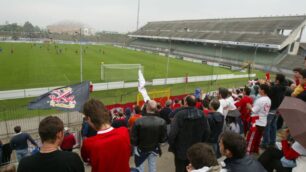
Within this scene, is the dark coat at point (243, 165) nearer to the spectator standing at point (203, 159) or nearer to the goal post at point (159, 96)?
the spectator standing at point (203, 159)

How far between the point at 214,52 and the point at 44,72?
4053 cm

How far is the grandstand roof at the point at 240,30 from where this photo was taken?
47.7m

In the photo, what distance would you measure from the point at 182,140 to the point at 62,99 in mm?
5861

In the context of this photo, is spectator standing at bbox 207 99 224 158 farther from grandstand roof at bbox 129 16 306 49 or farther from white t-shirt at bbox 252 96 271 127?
grandstand roof at bbox 129 16 306 49

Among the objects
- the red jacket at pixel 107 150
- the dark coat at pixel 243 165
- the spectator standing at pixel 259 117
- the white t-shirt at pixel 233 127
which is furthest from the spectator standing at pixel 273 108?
the red jacket at pixel 107 150

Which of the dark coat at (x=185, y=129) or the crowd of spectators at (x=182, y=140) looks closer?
the crowd of spectators at (x=182, y=140)

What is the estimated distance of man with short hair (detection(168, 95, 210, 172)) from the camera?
13.9 feet

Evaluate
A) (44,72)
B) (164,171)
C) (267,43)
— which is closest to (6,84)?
(44,72)

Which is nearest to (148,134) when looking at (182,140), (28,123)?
(182,140)

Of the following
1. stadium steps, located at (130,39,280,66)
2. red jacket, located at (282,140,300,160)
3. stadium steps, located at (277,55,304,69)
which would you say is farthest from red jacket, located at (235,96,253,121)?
stadium steps, located at (130,39,280,66)

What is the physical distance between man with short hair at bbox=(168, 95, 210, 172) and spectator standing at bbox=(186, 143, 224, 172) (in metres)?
1.58

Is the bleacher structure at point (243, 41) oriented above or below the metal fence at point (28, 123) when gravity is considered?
above

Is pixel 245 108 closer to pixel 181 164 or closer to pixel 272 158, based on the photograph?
pixel 272 158

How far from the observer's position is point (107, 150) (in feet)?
9.38
